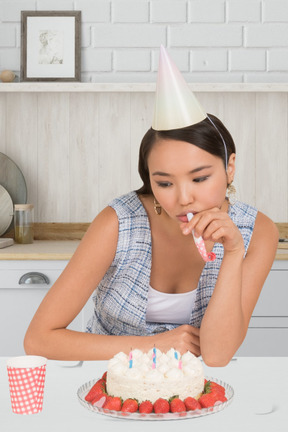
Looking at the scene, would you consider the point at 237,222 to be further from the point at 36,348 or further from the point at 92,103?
the point at 92,103

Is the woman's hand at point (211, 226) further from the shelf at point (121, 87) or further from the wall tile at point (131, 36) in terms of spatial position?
the wall tile at point (131, 36)

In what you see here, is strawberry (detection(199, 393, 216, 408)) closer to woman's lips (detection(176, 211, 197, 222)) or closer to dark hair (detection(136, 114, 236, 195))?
woman's lips (detection(176, 211, 197, 222))

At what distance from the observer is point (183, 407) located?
93 centimetres

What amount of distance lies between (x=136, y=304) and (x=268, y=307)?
111 cm

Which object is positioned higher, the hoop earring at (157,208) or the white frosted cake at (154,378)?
the hoop earring at (157,208)

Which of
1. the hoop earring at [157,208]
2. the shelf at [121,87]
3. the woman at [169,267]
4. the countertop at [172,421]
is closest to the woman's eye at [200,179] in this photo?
the woman at [169,267]

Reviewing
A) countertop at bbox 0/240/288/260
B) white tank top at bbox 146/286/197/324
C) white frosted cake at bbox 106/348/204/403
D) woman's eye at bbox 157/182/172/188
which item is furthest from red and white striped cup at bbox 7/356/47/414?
countertop at bbox 0/240/288/260

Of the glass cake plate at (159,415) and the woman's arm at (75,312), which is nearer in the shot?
the glass cake plate at (159,415)

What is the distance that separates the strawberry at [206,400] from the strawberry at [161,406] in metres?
0.06

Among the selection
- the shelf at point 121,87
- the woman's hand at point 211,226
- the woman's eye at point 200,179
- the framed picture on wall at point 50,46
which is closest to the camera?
the woman's hand at point 211,226

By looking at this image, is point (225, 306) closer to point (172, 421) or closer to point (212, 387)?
point (212, 387)

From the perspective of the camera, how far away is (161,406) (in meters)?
0.93

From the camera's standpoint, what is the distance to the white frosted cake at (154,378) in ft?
3.13

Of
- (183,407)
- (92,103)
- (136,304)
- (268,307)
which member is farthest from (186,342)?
(92,103)
